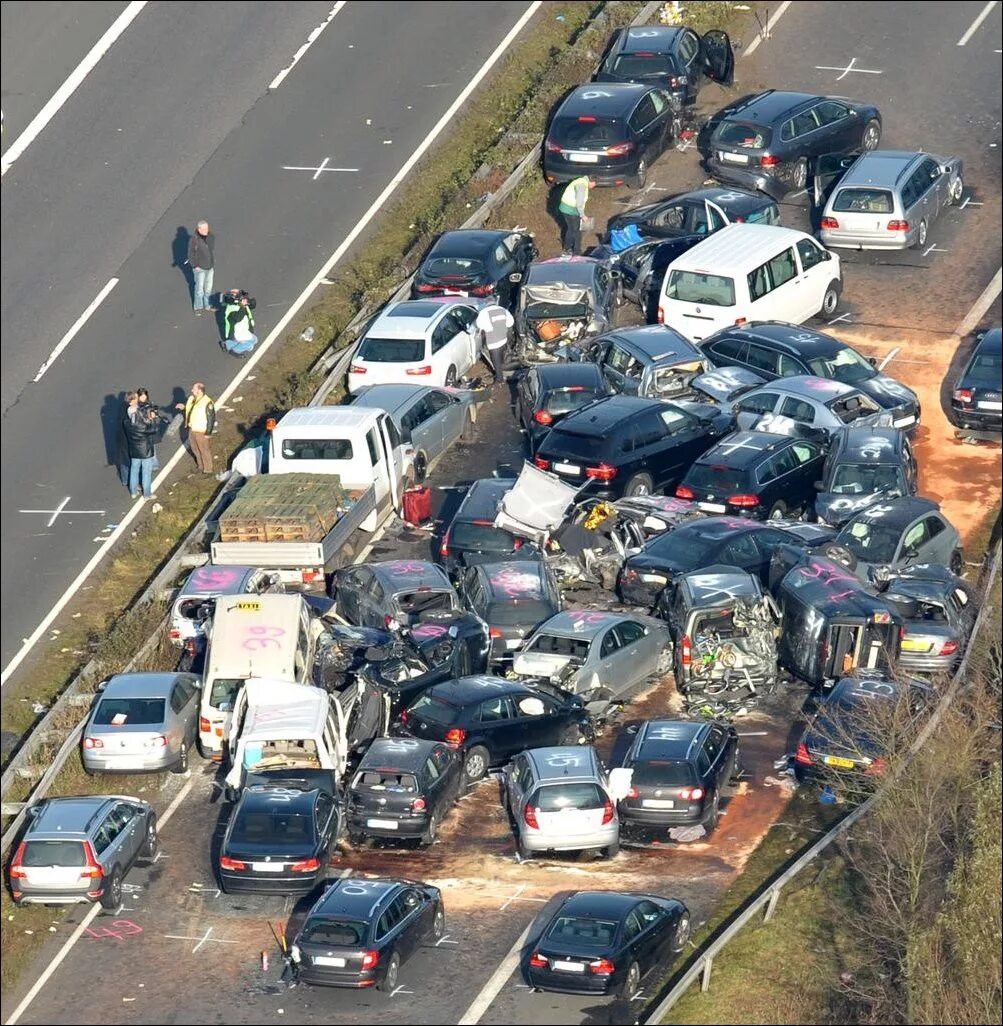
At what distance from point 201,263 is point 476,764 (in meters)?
15.0

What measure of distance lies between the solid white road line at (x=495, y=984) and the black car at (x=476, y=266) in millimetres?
17101

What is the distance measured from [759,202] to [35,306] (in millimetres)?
30949

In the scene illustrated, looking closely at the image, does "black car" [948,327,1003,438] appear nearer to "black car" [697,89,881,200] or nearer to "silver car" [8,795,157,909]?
"black car" [697,89,881,200]

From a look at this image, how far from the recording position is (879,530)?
111 ft

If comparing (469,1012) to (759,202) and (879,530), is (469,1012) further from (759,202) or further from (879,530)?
(759,202)

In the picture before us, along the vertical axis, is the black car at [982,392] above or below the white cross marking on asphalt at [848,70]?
below

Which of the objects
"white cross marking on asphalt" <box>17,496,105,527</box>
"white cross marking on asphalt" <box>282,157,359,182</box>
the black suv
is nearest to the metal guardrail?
the black suv

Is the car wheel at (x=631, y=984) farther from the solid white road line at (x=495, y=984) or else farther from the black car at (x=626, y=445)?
the black car at (x=626, y=445)

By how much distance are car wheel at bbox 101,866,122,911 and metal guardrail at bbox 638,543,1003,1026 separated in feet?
23.1

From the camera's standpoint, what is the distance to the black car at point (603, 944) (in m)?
24.7

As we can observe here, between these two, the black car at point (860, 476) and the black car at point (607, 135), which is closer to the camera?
the black car at point (860, 476)

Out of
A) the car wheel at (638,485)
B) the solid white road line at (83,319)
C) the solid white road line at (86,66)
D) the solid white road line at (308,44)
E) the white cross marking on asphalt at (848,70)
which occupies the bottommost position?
the car wheel at (638,485)

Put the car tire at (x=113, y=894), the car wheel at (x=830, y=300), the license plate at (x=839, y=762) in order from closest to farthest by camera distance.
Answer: the car tire at (x=113, y=894), the license plate at (x=839, y=762), the car wheel at (x=830, y=300)

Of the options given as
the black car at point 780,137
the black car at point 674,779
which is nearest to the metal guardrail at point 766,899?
the black car at point 674,779
